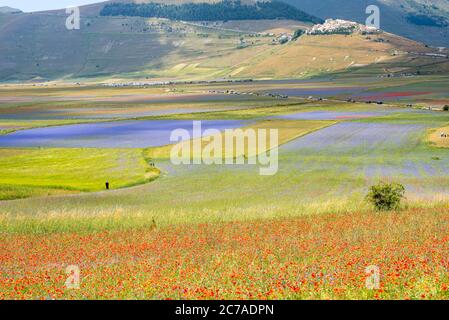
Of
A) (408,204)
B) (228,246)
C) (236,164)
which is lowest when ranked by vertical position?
(236,164)

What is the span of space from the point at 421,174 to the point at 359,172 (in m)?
5.71

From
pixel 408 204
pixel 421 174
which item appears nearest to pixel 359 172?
pixel 421 174

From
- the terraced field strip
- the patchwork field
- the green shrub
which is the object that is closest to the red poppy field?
the patchwork field

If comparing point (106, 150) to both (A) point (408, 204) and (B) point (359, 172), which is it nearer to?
(B) point (359, 172)

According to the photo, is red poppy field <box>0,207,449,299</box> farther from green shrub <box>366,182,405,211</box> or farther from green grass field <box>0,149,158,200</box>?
green grass field <box>0,149,158,200</box>

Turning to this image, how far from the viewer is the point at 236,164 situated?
7806cm

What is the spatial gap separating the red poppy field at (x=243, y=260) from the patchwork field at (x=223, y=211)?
2.9 inches

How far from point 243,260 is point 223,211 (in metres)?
20.8

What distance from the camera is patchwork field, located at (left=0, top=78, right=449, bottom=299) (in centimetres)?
1881

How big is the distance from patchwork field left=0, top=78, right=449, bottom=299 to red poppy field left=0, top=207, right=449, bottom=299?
7 centimetres

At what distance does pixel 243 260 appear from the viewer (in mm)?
22531

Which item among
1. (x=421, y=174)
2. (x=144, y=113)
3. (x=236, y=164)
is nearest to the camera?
(x=421, y=174)

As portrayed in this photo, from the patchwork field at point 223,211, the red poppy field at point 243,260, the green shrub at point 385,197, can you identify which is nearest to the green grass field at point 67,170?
the patchwork field at point 223,211
